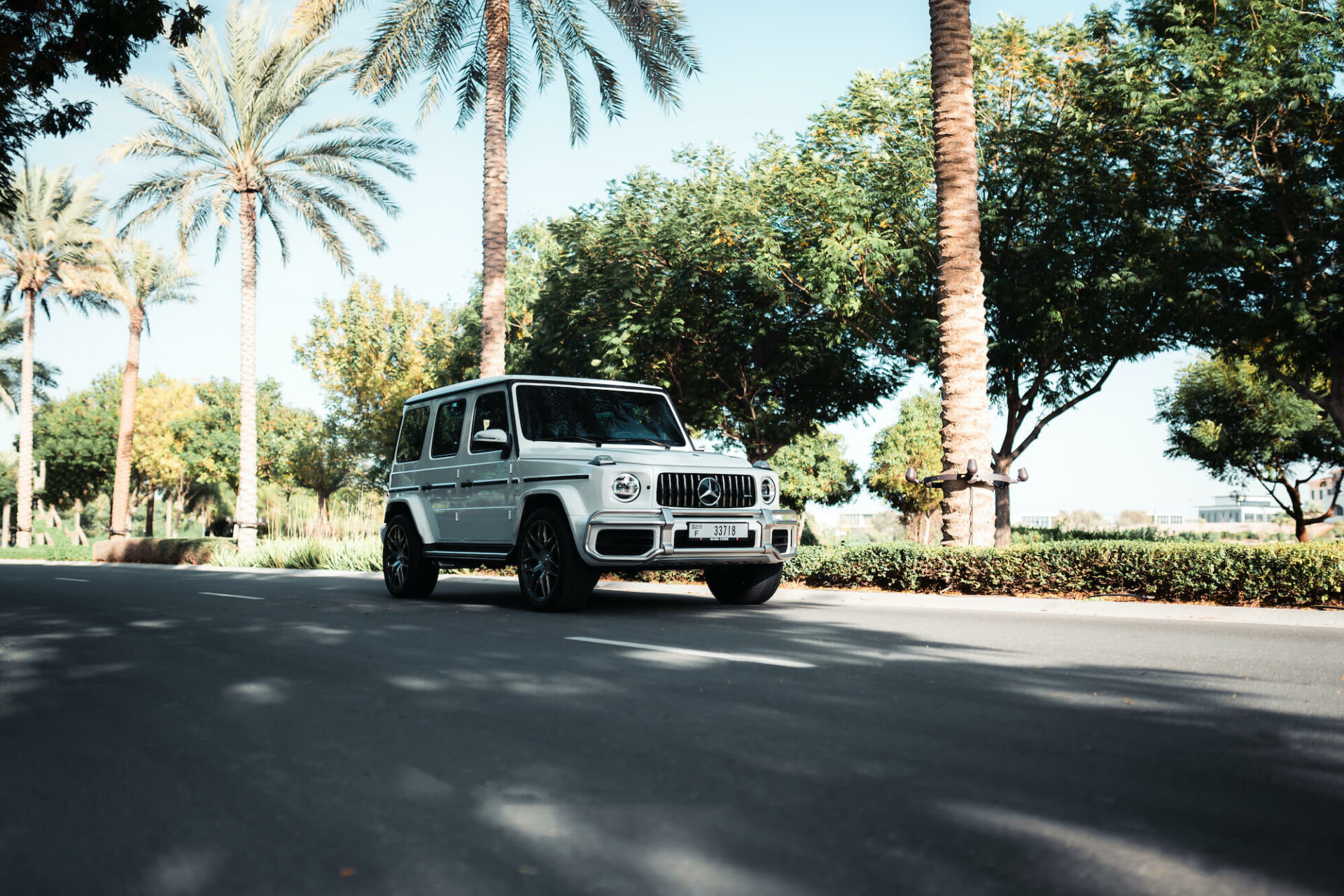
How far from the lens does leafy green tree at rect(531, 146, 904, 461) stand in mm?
25859

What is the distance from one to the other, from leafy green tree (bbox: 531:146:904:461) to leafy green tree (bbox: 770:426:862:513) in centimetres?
451

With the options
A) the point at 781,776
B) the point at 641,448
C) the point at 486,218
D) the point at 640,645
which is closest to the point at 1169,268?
the point at 486,218

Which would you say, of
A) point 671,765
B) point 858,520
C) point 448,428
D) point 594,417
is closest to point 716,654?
point 671,765

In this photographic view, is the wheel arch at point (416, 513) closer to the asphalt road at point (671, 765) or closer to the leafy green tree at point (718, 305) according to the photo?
the asphalt road at point (671, 765)

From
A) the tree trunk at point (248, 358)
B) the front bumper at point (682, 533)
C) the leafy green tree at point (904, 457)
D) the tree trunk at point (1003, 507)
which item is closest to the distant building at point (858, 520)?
the leafy green tree at point (904, 457)

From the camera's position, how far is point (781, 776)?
4.12m

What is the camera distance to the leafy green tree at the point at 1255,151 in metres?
20.1

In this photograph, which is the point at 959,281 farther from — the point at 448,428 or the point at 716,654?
the point at 716,654

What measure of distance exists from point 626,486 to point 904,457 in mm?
60841

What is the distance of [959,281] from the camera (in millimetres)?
15211

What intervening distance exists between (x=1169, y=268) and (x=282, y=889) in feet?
71.4

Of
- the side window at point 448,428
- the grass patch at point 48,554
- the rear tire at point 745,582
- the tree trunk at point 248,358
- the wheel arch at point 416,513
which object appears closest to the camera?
the rear tire at point 745,582

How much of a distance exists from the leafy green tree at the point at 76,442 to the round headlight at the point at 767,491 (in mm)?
62268

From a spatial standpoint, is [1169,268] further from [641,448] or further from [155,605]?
[155,605]
